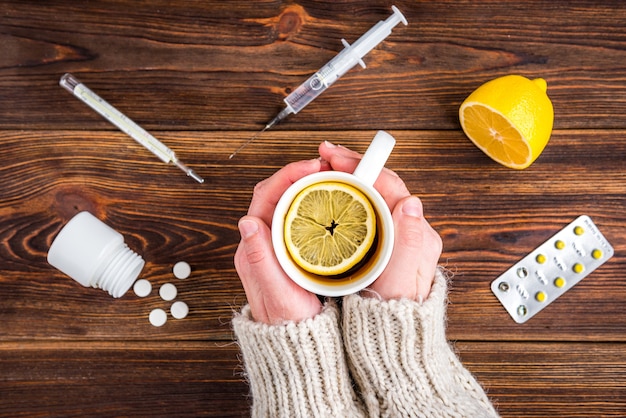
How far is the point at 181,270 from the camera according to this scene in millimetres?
903

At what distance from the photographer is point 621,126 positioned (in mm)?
903

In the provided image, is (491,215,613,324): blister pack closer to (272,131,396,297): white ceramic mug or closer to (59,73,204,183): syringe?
(272,131,396,297): white ceramic mug

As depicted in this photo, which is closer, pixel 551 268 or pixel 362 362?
pixel 362 362

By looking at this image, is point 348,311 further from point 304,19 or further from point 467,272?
point 304,19

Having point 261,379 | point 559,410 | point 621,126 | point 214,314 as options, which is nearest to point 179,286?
point 214,314

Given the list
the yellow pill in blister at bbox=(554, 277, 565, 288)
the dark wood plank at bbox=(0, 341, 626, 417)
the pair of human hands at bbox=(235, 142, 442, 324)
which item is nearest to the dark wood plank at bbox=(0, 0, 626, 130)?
the pair of human hands at bbox=(235, 142, 442, 324)

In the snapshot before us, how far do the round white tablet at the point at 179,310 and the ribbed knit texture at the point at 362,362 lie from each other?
0.47 feet

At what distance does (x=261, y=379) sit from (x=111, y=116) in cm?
48

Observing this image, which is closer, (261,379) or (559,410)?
(261,379)

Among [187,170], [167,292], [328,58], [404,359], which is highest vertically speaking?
[328,58]

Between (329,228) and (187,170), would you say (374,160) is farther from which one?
(187,170)

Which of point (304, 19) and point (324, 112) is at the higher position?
point (304, 19)

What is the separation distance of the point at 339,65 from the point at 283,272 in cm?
35

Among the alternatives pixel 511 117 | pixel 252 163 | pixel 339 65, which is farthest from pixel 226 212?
pixel 511 117
